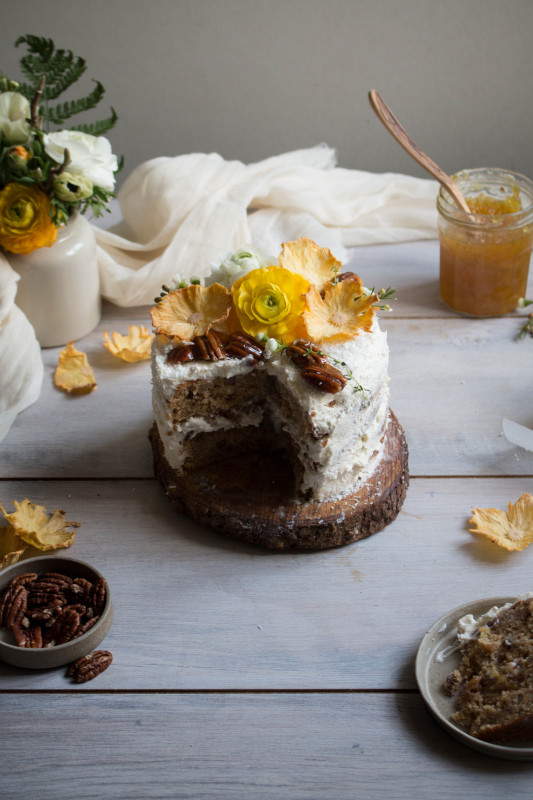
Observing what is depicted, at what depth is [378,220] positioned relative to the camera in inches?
135

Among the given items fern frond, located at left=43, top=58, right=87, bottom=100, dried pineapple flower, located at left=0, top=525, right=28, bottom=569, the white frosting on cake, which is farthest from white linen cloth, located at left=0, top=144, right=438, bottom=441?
the white frosting on cake

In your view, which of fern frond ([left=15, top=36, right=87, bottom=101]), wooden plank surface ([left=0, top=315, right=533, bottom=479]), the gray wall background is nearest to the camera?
wooden plank surface ([left=0, top=315, right=533, bottom=479])

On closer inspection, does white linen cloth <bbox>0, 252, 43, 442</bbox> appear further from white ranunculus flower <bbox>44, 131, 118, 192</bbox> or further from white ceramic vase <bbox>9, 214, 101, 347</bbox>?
white ranunculus flower <bbox>44, 131, 118, 192</bbox>

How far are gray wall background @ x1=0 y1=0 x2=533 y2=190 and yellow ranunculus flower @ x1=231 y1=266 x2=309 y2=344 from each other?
1769 millimetres

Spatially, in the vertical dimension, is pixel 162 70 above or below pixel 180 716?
above

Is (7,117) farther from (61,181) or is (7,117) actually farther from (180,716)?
(180,716)

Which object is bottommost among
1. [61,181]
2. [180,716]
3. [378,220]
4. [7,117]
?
[180,716]

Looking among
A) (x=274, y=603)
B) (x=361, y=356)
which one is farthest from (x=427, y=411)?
(x=274, y=603)

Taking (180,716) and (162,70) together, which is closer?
(180,716)

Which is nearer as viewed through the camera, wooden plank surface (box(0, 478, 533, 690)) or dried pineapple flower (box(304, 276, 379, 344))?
wooden plank surface (box(0, 478, 533, 690))

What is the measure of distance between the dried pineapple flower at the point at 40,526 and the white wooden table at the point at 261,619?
4 centimetres

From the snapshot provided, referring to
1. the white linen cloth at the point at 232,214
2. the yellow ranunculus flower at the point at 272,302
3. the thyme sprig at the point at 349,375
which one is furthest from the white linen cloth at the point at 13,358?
the thyme sprig at the point at 349,375

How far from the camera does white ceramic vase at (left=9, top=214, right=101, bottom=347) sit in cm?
283

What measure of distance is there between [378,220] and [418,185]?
221 millimetres
